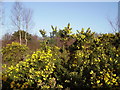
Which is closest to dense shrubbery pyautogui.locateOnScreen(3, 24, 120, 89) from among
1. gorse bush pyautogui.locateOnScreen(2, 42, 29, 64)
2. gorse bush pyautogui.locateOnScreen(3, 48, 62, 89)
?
gorse bush pyautogui.locateOnScreen(3, 48, 62, 89)

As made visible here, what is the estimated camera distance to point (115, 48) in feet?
11.6

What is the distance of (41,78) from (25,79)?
36cm

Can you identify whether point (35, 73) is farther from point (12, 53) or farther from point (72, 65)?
point (12, 53)

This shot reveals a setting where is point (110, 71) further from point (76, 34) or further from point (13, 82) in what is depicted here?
point (13, 82)

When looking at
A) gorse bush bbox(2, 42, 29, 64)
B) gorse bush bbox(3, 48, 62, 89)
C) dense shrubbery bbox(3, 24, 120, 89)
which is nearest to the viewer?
dense shrubbery bbox(3, 24, 120, 89)

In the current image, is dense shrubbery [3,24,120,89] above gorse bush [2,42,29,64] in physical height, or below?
below

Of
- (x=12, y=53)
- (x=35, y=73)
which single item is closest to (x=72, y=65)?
(x=35, y=73)

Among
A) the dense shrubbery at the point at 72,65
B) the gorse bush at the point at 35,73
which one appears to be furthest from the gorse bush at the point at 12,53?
the gorse bush at the point at 35,73

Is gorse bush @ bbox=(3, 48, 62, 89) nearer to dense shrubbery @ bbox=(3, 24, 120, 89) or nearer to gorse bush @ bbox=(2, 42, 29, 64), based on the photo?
dense shrubbery @ bbox=(3, 24, 120, 89)

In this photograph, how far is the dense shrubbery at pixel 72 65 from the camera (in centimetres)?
320

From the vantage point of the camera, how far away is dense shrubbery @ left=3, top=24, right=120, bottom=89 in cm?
320

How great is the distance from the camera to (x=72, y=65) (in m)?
3.60

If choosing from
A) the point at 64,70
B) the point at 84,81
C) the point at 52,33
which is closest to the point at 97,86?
the point at 84,81

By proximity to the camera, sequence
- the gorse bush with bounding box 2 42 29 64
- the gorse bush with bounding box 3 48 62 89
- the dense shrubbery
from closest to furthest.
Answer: the dense shrubbery
the gorse bush with bounding box 3 48 62 89
the gorse bush with bounding box 2 42 29 64
